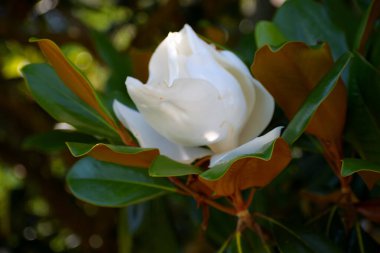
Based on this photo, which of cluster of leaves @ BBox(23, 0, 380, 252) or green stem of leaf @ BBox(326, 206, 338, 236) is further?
green stem of leaf @ BBox(326, 206, 338, 236)

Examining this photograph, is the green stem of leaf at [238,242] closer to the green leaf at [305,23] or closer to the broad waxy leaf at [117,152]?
the broad waxy leaf at [117,152]

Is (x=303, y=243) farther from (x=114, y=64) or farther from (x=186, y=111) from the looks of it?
A: (x=114, y=64)

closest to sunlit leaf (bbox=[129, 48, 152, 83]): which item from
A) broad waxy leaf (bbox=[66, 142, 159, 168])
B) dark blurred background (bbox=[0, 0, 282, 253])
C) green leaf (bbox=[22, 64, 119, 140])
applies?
green leaf (bbox=[22, 64, 119, 140])

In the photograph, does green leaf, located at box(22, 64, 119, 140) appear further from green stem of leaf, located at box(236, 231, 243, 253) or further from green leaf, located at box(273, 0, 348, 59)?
green leaf, located at box(273, 0, 348, 59)

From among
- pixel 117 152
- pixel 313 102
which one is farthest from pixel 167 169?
pixel 313 102

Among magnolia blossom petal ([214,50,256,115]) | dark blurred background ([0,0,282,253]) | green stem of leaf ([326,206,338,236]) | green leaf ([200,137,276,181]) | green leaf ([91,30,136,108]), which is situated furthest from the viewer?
dark blurred background ([0,0,282,253])

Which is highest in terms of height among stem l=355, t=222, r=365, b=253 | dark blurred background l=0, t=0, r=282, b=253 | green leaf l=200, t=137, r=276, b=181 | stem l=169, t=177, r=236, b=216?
green leaf l=200, t=137, r=276, b=181

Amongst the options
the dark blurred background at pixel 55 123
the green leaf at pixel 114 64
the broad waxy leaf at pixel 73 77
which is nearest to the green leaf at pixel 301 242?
the broad waxy leaf at pixel 73 77

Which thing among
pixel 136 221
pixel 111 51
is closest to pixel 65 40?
pixel 111 51
